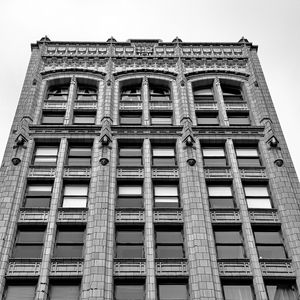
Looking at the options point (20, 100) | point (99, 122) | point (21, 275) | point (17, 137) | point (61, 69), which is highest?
point (61, 69)

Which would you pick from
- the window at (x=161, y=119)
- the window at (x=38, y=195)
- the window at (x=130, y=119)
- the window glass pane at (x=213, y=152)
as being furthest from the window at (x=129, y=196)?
the window at (x=161, y=119)

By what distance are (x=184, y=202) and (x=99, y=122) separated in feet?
34.9

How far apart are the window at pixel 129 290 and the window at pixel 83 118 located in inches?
612

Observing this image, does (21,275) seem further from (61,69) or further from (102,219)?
(61,69)

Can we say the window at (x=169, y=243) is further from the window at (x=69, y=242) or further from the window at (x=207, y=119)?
the window at (x=207, y=119)

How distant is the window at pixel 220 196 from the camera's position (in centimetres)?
3431

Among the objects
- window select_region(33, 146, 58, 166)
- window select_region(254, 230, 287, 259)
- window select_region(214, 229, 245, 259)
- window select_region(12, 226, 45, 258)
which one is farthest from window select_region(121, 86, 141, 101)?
window select_region(254, 230, 287, 259)

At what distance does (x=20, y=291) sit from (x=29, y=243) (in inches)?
130

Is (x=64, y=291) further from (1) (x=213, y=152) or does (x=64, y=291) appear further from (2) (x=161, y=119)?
(2) (x=161, y=119)

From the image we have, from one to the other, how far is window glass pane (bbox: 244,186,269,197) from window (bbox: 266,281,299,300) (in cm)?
691

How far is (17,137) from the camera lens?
37.7 m

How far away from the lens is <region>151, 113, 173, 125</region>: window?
41.7m

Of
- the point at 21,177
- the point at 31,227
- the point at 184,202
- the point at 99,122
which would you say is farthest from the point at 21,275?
the point at 99,122

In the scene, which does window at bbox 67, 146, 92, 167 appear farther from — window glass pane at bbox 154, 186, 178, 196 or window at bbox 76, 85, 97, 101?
window at bbox 76, 85, 97, 101
